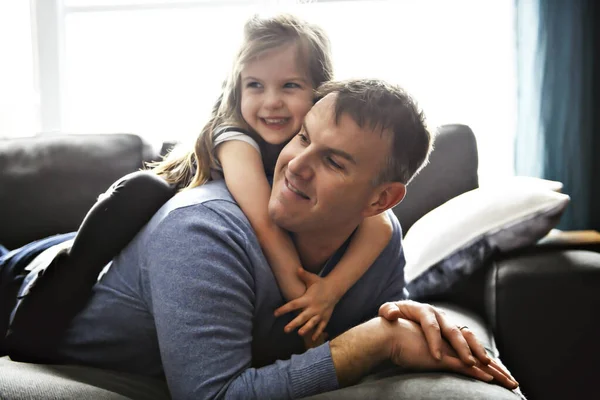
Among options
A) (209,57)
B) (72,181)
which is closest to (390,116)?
(72,181)

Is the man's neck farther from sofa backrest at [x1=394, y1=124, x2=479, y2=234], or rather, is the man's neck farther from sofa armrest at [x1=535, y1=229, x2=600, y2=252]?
sofa backrest at [x1=394, y1=124, x2=479, y2=234]

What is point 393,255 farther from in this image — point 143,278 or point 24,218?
point 24,218

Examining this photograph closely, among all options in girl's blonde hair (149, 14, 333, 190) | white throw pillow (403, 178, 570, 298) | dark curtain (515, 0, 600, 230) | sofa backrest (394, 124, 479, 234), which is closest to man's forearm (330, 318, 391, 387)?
girl's blonde hair (149, 14, 333, 190)

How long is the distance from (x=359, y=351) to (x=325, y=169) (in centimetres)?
34

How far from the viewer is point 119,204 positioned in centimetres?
121

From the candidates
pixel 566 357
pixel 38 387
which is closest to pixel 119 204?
pixel 38 387

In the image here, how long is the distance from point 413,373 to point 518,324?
57 centimetres

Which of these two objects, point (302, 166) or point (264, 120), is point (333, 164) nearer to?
point (302, 166)

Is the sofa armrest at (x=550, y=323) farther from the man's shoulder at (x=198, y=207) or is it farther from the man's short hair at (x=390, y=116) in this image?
the man's shoulder at (x=198, y=207)

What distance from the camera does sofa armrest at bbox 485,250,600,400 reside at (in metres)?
1.53

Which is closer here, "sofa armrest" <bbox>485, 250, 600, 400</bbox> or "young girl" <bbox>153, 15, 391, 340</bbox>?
"young girl" <bbox>153, 15, 391, 340</bbox>

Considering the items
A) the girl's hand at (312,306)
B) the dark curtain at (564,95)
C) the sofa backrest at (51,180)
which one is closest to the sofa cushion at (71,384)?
the girl's hand at (312,306)

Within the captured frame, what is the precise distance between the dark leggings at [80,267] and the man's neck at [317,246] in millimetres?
305

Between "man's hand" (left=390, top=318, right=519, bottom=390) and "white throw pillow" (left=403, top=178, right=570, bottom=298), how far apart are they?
61 centimetres
